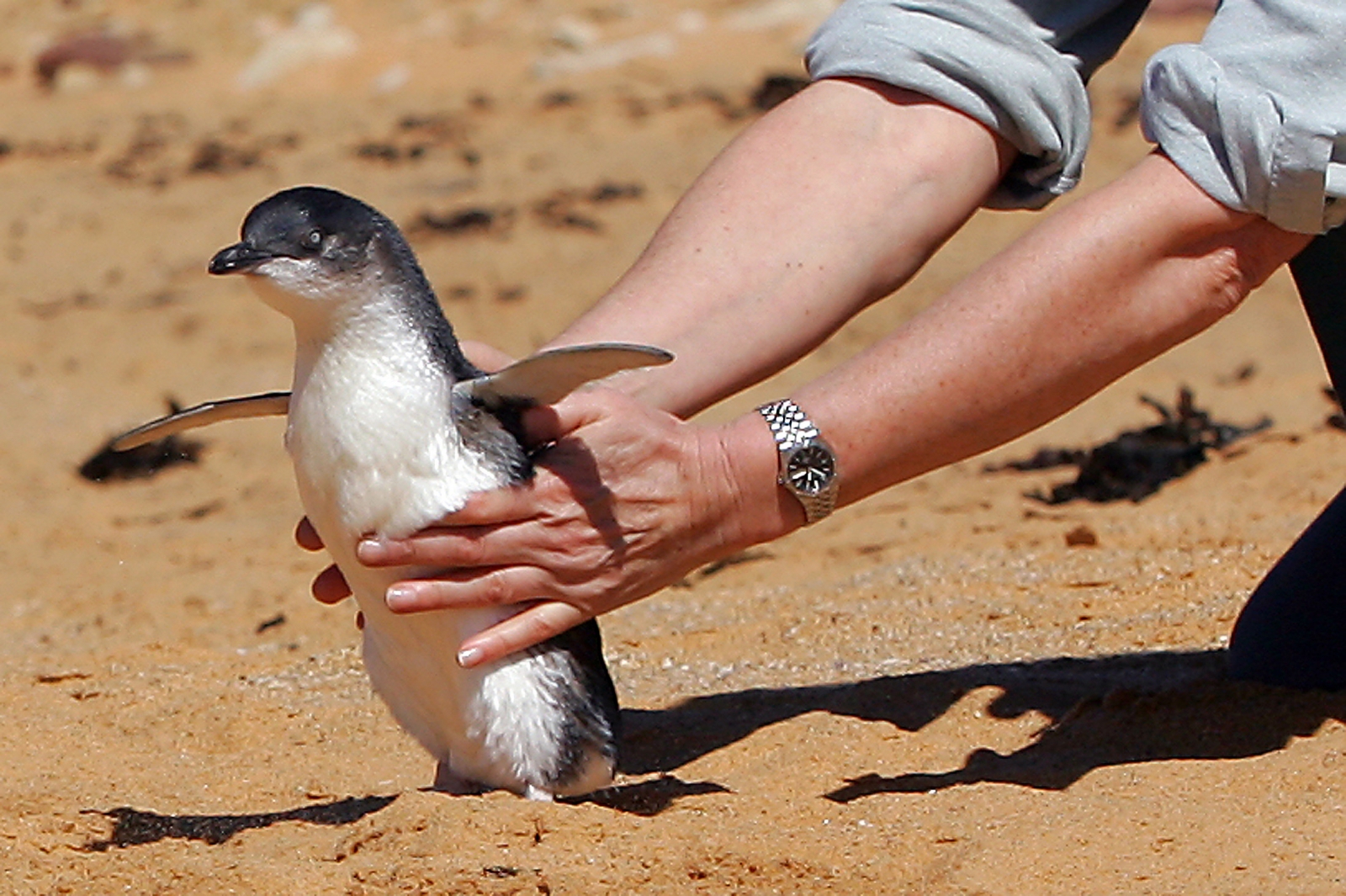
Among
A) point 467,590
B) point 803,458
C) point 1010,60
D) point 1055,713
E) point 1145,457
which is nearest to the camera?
point 467,590

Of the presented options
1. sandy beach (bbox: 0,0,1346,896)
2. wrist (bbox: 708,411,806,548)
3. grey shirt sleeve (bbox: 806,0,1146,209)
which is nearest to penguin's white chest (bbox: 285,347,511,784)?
sandy beach (bbox: 0,0,1346,896)

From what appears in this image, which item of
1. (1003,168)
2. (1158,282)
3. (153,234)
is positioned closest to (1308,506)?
(1003,168)

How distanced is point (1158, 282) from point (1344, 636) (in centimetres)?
94

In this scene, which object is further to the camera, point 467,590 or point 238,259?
point 467,590

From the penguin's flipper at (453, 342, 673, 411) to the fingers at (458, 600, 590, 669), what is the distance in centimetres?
29

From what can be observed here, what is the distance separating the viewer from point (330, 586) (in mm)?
2969

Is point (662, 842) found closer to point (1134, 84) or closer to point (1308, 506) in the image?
point (1308, 506)

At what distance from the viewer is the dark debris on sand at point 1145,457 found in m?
4.80

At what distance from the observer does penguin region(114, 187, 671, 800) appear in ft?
8.56

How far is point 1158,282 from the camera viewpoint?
8.89 feet

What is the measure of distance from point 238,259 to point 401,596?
0.50m

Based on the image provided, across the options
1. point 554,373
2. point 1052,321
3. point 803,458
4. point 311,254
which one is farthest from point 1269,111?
point 311,254

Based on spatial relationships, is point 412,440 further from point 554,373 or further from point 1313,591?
point 1313,591

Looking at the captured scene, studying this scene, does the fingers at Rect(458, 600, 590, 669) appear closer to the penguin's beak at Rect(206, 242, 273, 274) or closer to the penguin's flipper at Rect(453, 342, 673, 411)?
the penguin's flipper at Rect(453, 342, 673, 411)
